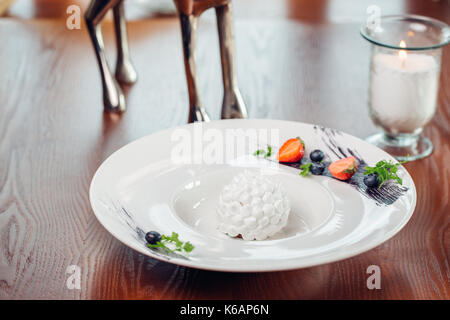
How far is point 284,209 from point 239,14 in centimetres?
76

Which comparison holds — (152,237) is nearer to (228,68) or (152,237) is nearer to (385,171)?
(385,171)

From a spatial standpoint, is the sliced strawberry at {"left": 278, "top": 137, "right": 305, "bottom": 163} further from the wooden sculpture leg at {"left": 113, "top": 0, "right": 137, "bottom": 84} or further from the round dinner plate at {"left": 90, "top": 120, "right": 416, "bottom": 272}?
the wooden sculpture leg at {"left": 113, "top": 0, "right": 137, "bottom": 84}

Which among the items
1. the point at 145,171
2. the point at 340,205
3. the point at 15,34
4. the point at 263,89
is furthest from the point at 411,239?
the point at 15,34

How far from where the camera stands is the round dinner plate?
0.63 meters

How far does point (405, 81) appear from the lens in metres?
0.86

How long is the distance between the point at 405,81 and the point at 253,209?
1.02 ft

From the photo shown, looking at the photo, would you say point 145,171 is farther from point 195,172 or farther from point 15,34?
point 15,34

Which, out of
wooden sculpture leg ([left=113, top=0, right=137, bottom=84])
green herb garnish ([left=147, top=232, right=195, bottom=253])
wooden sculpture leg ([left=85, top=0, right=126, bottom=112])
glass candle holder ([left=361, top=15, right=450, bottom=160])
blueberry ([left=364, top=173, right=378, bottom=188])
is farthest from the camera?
wooden sculpture leg ([left=113, top=0, right=137, bottom=84])

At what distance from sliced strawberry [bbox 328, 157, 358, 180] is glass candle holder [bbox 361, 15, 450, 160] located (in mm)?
161

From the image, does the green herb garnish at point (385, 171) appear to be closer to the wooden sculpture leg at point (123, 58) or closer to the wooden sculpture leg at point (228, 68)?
the wooden sculpture leg at point (228, 68)

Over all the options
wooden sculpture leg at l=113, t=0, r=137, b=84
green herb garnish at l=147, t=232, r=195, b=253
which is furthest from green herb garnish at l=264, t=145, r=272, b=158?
wooden sculpture leg at l=113, t=0, r=137, b=84

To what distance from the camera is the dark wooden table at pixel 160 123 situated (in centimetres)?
Result: 67

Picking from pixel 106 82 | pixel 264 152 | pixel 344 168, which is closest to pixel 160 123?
pixel 106 82

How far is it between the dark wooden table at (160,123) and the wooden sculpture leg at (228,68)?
39 mm
